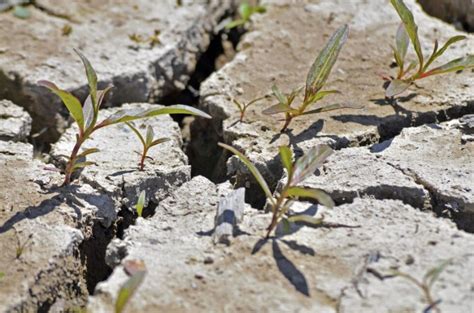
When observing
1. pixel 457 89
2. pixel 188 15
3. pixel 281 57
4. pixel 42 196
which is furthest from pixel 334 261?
pixel 188 15

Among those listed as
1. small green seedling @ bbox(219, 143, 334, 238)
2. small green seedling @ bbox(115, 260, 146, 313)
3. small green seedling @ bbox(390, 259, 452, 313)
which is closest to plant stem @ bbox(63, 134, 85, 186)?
small green seedling @ bbox(219, 143, 334, 238)

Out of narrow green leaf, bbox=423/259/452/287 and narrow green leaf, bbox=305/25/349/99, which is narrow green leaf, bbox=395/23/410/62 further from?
narrow green leaf, bbox=423/259/452/287

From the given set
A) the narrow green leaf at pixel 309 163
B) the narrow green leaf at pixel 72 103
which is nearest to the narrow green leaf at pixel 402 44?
the narrow green leaf at pixel 309 163

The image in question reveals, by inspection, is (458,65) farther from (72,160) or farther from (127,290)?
(127,290)

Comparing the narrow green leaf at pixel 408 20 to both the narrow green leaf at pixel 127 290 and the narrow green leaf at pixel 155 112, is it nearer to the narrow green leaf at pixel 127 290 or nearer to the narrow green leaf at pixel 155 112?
the narrow green leaf at pixel 155 112

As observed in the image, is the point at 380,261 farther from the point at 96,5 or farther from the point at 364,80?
the point at 96,5

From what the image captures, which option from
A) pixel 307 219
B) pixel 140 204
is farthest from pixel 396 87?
pixel 140 204
